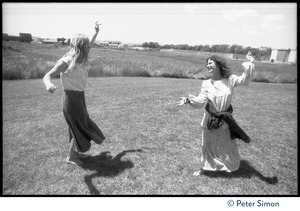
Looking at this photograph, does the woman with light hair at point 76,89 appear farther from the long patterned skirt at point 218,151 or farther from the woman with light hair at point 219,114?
the long patterned skirt at point 218,151

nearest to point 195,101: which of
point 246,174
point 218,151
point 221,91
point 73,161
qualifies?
point 221,91

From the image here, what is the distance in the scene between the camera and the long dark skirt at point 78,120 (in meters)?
3.52

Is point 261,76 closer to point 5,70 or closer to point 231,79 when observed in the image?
point 231,79

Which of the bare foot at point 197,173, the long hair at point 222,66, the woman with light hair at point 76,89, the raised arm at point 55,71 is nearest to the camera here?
the raised arm at point 55,71

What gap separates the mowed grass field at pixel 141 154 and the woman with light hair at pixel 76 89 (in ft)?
1.75

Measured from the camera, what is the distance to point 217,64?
11.1 feet

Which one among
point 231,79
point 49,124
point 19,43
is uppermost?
point 19,43

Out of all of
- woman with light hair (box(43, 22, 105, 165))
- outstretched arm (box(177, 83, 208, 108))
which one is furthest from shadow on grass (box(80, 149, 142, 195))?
outstretched arm (box(177, 83, 208, 108))

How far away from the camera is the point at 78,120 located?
3.66 meters

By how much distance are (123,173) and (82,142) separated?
85 cm

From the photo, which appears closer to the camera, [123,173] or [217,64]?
[217,64]

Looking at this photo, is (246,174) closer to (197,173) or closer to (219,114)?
(197,173)

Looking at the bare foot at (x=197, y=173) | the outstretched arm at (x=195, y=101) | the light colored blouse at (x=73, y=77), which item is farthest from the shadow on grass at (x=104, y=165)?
the outstretched arm at (x=195, y=101)

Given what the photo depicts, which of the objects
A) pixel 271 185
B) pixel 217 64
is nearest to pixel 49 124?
pixel 217 64
